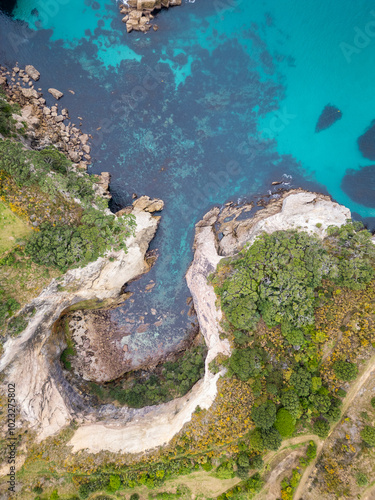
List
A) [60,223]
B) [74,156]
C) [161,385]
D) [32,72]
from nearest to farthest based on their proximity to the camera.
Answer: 1. [60,223]
2. [32,72]
3. [74,156]
4. [161,385]

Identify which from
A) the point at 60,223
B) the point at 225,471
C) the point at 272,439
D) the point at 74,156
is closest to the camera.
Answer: the point at 272,439

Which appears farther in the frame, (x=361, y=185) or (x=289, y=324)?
(x=361, y=185)

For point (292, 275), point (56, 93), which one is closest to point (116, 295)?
point (292, 275)

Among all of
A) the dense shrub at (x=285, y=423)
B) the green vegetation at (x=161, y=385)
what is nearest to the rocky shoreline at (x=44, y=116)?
the green vegetation at (x=161, y=385)

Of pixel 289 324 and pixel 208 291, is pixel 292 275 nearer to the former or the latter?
pixel 289 324

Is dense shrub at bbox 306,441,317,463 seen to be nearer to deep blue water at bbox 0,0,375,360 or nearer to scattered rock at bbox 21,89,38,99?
deep blue water at bbox 0,0,375,360

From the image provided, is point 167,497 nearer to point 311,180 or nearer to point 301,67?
point 311,180

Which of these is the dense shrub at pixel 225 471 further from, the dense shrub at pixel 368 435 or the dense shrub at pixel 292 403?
the dense shrub at pixel 368 435

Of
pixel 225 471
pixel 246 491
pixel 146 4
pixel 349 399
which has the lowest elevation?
pixel 246 491
